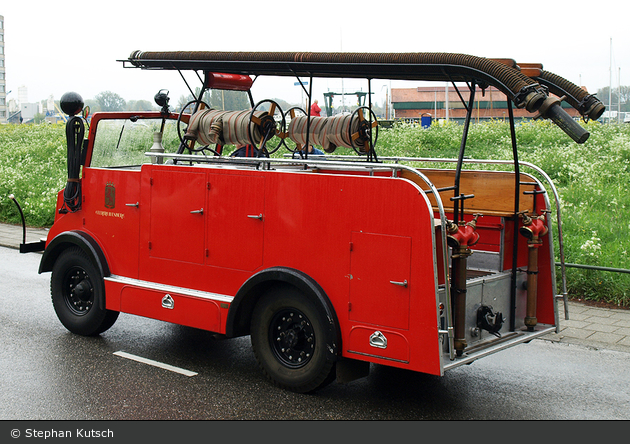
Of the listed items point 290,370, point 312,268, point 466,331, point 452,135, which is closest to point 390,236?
point 312,268

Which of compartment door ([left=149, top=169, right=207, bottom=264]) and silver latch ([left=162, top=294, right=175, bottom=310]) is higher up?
compartment door ([left=149, top=169, right=207, bottom=264])

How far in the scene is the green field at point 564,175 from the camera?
944 centimetres

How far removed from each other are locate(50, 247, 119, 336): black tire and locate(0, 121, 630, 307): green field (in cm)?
611

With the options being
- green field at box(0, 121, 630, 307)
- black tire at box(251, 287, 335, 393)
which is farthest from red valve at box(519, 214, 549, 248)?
green field at box(0, 121, 630, 307)

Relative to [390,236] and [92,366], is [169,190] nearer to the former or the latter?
[92,366]

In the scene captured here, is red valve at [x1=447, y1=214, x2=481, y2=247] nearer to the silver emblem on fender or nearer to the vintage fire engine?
the vintage fire engine

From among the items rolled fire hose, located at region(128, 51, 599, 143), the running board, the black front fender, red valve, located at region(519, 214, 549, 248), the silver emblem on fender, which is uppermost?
rolled fire hose, located at region(128, 51, 599, 143)

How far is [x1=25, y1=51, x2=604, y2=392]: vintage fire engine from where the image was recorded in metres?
5.10

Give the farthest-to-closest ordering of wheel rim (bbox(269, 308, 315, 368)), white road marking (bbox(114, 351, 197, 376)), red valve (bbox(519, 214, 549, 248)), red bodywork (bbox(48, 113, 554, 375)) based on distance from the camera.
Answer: white road marking (bbox(114, 351, 197, 376)), red valve (bbox(519, 214, 549, 248)), wheel rim (bbox(269, 308, 315, 368)), red bodywork (bbox(48, 113, 554, 375))

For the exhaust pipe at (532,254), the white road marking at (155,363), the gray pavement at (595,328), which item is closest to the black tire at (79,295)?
the white road marking at (155,363)

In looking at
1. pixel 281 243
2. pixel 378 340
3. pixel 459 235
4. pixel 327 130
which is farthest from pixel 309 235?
pixel 327 130

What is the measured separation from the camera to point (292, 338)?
5793 mm

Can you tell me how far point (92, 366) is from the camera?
257 inches

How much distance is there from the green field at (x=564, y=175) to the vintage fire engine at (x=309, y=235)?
3.66 metres
